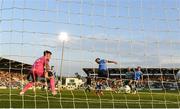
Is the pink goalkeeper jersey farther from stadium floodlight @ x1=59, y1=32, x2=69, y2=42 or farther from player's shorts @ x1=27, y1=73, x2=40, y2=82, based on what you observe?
stadium floodlight @ x1=59, y1=32, x2=69, y2=42

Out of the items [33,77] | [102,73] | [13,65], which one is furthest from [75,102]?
[102,73]

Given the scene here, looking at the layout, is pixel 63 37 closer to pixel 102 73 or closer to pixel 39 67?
pixel 39 67

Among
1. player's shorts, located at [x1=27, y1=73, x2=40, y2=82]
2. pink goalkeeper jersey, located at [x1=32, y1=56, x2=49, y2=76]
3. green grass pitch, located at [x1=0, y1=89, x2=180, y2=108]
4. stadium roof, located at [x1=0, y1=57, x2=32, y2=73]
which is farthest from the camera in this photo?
player's shorts, located at [x1=27, y1=73, x2=40, y2=82]

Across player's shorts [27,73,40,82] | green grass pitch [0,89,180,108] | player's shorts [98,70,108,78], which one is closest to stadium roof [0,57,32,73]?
player's shorts [27,73,40,82]

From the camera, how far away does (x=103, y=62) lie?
1725 centimetres

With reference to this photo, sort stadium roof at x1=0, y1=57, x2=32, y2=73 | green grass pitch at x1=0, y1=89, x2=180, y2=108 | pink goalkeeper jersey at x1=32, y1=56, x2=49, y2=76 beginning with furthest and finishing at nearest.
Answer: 1. pink goalkeeper jersey at x1=32, y1=56, x2=49, y2=76
2. green grass pitch at x1=0, y1=89, x2=180, y2=108
3. stadium roof at x1=0, y1=57, x2=32, y2=73

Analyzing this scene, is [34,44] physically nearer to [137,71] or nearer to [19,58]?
[19,58]

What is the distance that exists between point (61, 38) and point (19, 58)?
4.30ft

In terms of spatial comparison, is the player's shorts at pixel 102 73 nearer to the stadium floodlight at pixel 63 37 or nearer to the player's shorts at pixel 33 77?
the player's shorts at pixel 33 77

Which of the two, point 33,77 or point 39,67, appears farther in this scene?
point 33,77

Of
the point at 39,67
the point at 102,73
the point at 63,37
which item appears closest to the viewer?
the point at 63,37

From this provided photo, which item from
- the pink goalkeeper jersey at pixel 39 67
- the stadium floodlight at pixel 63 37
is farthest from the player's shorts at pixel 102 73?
the stadium floodlight at pixel 63 37

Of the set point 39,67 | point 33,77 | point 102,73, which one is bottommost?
point 33,77

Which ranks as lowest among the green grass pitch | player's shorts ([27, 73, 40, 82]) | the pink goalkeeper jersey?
the green grass pitch
